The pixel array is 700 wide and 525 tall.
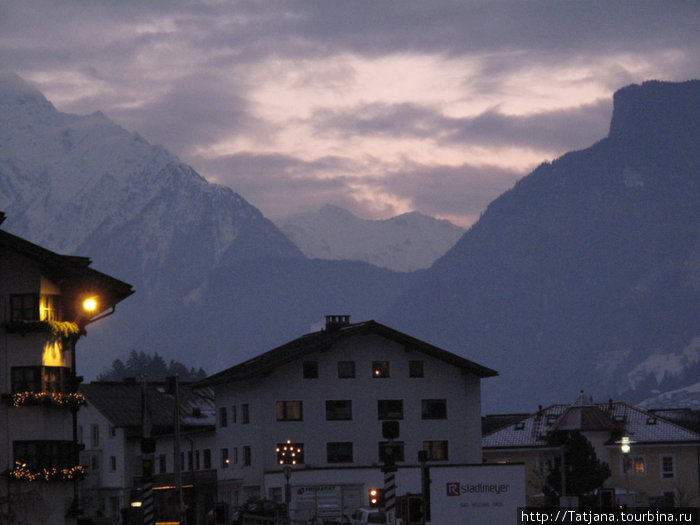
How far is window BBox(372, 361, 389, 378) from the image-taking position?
11400 centimetres

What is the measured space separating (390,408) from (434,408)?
3352 mm

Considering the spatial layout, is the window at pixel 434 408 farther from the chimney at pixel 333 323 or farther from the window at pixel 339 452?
the chimney at pixel 333 323

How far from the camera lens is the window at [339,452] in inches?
4395

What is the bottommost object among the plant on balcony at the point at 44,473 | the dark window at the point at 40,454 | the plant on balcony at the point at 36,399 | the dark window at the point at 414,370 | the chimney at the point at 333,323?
the plant on balcony at the point at 44,473

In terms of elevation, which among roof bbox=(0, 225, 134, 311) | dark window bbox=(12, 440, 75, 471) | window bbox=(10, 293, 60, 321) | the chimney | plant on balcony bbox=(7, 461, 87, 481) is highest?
the chimney

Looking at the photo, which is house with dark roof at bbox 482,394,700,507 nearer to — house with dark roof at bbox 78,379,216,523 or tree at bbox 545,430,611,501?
tree at bbox 545,430,611,501

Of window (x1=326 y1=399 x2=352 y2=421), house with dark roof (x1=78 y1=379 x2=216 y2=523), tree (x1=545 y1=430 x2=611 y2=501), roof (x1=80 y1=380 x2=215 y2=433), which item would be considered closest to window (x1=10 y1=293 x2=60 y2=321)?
window (x1=326 y1=399 x2=352 y2=421)

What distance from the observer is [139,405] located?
133500mm

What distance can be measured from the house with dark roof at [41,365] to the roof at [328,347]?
4051cm

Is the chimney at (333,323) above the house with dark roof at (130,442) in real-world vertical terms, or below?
above

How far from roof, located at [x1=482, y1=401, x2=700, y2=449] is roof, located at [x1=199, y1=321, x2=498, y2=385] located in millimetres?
27638

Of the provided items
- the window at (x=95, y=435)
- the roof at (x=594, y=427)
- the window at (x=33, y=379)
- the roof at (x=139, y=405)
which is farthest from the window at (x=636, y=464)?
the window at (x=33, y=379)

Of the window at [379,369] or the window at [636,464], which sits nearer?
the window at [379,369]

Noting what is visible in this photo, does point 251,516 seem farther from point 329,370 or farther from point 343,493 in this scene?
point 329,370
